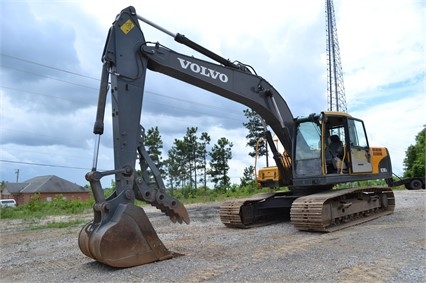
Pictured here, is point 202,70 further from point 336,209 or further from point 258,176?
point 336,209

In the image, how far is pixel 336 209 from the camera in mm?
8461

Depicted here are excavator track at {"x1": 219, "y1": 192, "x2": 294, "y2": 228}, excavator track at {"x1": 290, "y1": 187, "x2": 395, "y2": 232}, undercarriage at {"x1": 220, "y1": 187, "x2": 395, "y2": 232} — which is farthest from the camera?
excavator track at {"x1": 219, "y1": 192, "x2": 294, "y2": 228}

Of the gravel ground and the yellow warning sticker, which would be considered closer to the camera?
the gravel ground

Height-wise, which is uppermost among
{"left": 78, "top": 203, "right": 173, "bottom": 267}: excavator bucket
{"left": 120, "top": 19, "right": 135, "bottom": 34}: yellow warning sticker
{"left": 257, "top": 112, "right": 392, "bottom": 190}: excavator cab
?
{"left": 120, "top": 19, "right": 135, "bottom": 34}: yellow warning sticker

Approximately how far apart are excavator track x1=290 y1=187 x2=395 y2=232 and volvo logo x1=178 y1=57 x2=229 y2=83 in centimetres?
304

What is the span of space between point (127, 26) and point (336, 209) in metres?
5.68

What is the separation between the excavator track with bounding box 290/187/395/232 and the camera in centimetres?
785

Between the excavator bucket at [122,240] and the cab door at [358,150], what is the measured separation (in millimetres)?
5352

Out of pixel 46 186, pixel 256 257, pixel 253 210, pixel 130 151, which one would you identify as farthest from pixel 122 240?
pixel 46 186

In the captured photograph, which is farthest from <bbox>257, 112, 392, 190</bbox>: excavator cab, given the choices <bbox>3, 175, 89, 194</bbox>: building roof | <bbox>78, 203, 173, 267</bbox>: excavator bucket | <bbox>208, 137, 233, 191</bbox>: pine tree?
<bbox>3, 175, 89, 194</bbox>: building roof

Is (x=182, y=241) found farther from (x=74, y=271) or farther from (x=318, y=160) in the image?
(x=318, y=160)

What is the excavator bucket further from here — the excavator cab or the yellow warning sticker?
the excavator cab

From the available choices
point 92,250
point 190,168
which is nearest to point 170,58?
point 92,250

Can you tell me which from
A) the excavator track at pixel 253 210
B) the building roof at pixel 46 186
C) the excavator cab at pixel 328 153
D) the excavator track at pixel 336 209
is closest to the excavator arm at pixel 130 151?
the excavator cab at pixel 328 153
